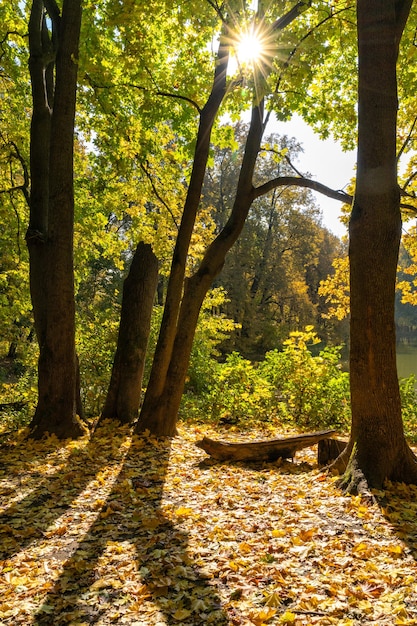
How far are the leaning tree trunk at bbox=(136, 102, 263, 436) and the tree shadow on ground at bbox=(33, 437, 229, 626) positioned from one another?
8.78ft

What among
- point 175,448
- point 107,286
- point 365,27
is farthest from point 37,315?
point 107,286

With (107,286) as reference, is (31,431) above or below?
below

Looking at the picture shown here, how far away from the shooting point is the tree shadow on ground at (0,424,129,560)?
387 cm

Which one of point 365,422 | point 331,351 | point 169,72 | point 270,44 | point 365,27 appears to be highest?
point 169,72

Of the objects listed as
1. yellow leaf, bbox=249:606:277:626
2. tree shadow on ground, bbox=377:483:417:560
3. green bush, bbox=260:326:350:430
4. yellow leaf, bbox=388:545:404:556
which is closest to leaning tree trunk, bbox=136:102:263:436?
green bush, bbox=260:326:350:430

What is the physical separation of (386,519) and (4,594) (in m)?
2.91

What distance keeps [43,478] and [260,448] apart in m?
2.72

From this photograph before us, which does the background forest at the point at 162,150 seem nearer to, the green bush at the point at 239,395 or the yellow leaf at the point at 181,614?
the green bush at the point at 239,395

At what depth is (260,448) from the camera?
5.92m

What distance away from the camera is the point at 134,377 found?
8.23 meters

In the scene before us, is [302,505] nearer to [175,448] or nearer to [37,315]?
[175,448]

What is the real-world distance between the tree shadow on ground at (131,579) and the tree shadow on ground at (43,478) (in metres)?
0.48

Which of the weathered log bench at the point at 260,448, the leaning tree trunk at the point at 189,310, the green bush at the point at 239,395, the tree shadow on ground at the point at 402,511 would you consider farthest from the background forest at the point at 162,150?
the tree shadow on ground at the point at 402,511

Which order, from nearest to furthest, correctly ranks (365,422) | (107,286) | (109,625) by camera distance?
1. (109,625)
2. (365,422)
3. (107,286)
